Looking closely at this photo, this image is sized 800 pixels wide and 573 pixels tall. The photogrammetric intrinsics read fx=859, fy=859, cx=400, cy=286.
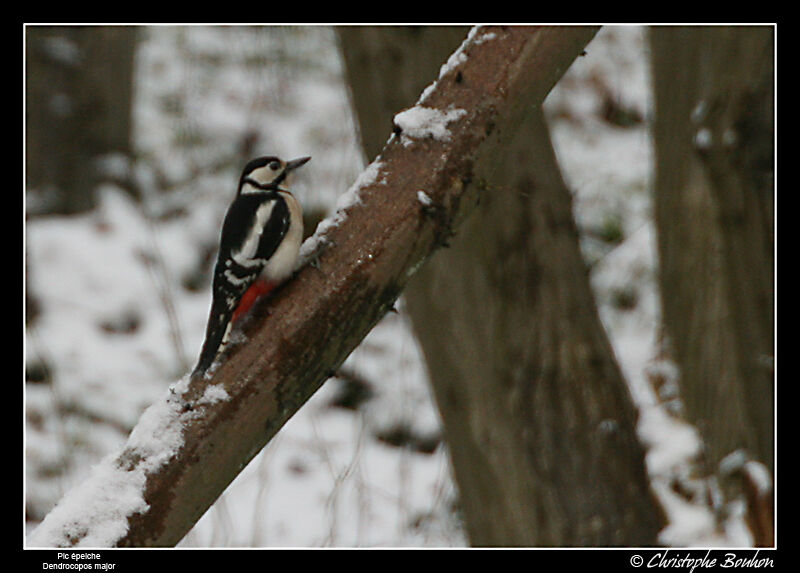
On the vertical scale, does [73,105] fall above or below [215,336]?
above

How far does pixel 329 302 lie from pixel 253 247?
0.62m

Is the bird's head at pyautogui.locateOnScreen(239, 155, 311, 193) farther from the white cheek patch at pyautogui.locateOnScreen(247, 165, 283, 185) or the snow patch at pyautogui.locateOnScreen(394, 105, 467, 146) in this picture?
the snow patch at pyautogui.locateOnScreen(394, 105, 467, 146)

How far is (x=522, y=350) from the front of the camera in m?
3.41

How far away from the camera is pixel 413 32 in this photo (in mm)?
3422

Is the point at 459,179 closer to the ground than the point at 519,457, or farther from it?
farther from it

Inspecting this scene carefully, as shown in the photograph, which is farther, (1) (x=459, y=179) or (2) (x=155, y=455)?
(1) (x=459, y=179)

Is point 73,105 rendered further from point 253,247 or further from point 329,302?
point 329,302

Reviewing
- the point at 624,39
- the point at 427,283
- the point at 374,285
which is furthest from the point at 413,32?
the point at 624,39

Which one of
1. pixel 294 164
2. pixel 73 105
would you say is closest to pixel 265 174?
pixel 294 164

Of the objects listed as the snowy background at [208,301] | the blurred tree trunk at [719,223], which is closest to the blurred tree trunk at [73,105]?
the snowy background at [208,301]

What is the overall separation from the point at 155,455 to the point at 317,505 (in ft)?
10.1

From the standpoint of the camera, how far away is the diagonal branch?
1.91 m
